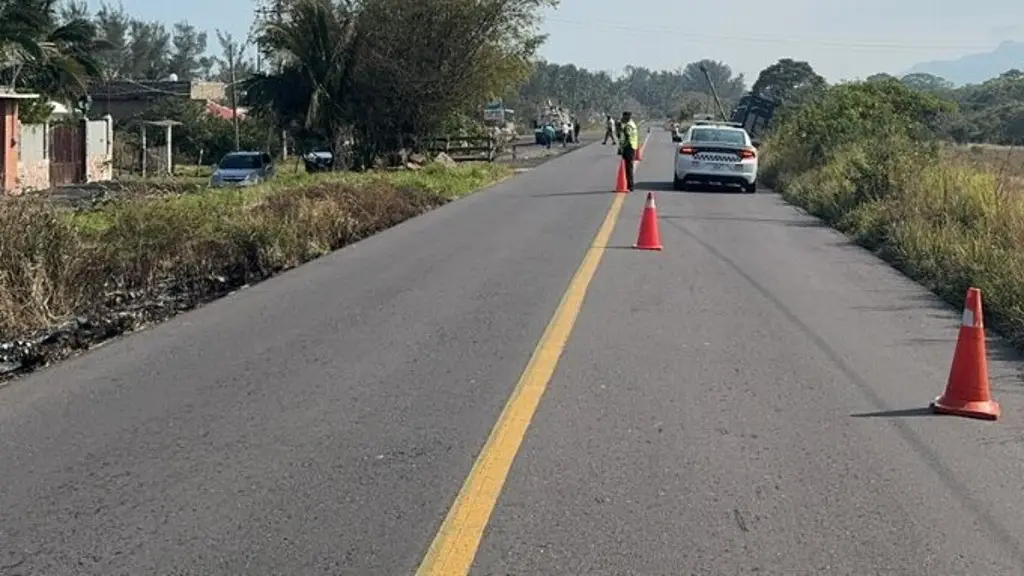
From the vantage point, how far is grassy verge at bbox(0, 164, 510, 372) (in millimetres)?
11008

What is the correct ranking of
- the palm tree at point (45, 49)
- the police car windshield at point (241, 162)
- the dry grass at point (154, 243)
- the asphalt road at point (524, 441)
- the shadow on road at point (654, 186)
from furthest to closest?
the palm tree at point (45, 49) → the police car windshield at point (241, 162) → the shadow on road at point (654, 186) → the dry grass at point (154, 243) → the asphalt road at point (524, 441)

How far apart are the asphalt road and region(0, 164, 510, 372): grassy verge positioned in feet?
2.41

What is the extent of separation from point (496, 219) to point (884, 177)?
22.9 feet

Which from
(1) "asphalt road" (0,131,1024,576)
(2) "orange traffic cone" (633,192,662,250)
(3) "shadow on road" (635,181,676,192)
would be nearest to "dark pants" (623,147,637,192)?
(3) "shadow on road" (635,181,676,192)

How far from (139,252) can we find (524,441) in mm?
7598

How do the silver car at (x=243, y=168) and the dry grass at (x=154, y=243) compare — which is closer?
the dry grass at (x=154, y=243)

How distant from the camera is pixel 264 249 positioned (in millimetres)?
15797

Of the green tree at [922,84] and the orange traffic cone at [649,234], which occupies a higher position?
the green tree at [922,84]

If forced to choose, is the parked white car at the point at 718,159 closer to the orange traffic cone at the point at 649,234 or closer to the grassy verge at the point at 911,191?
the grassy verge at the point at 911,191

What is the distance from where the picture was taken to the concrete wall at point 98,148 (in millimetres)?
46312

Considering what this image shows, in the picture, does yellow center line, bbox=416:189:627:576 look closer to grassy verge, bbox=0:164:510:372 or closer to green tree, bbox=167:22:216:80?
grassy verge, bbox=0:164:510:372

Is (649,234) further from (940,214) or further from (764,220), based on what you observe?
(764,220)

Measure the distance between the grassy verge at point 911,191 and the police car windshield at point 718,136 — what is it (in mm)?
1787

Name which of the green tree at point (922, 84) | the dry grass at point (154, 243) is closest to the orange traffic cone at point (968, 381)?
the dry grass at point (154, 243)
